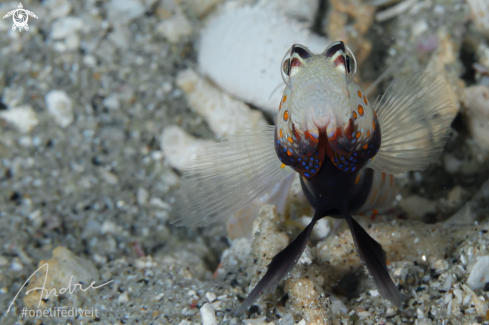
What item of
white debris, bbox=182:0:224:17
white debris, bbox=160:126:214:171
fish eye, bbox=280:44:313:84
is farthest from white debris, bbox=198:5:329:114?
fish eye, bbox=280:44:313:84

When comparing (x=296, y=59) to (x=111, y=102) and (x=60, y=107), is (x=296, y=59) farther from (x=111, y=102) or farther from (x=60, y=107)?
(x=60, y=107)

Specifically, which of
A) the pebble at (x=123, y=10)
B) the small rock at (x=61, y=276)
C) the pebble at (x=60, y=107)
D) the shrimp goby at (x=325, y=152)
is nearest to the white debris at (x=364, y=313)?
the shrimp goby at (x=325, y=152)

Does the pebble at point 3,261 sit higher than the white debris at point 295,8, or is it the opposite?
the white debris at point 295,8

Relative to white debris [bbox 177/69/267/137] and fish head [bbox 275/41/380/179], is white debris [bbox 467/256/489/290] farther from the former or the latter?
white debris [bbox 177/69/267/137]

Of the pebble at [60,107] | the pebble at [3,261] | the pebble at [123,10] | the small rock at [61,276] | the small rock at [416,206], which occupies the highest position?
the pebble at [123,10]

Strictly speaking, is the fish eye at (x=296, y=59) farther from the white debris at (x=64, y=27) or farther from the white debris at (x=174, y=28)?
the white debris at (x=64, y=27)

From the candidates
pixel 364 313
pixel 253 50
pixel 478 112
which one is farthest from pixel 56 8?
pixel 478 112

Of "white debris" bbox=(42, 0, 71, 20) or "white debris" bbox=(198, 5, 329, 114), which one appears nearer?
"white debris" bbox=(198, 5, 329, 114)
